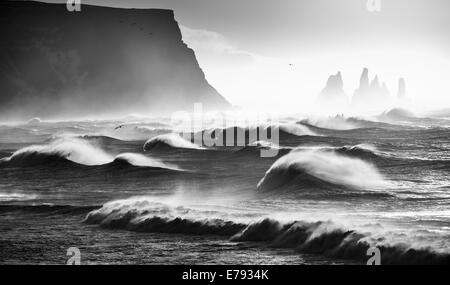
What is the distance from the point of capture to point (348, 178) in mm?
24844

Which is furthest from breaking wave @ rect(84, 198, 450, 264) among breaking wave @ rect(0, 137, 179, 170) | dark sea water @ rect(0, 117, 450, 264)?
breaking wave @ rect(0, 137, 179, 170)

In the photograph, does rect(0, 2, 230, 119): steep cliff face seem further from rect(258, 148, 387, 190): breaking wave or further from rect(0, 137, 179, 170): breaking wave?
rect(258, 148, 387, 190): breaking wave

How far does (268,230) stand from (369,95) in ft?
457

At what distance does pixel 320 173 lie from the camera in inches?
993

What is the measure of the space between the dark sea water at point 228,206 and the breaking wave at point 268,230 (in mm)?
27

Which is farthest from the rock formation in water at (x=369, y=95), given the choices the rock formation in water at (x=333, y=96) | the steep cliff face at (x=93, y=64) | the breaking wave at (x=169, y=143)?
the breaking wave at (x=169, y=143)

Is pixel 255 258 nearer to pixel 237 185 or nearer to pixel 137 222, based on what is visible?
pixel 137 222

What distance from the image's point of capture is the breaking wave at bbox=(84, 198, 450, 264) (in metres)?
12.5

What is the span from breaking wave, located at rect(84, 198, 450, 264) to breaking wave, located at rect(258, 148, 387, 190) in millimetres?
6286

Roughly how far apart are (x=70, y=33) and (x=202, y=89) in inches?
1292

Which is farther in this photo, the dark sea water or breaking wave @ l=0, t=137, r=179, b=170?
breaking wave @ l=0, t=137, r=179, b=170
